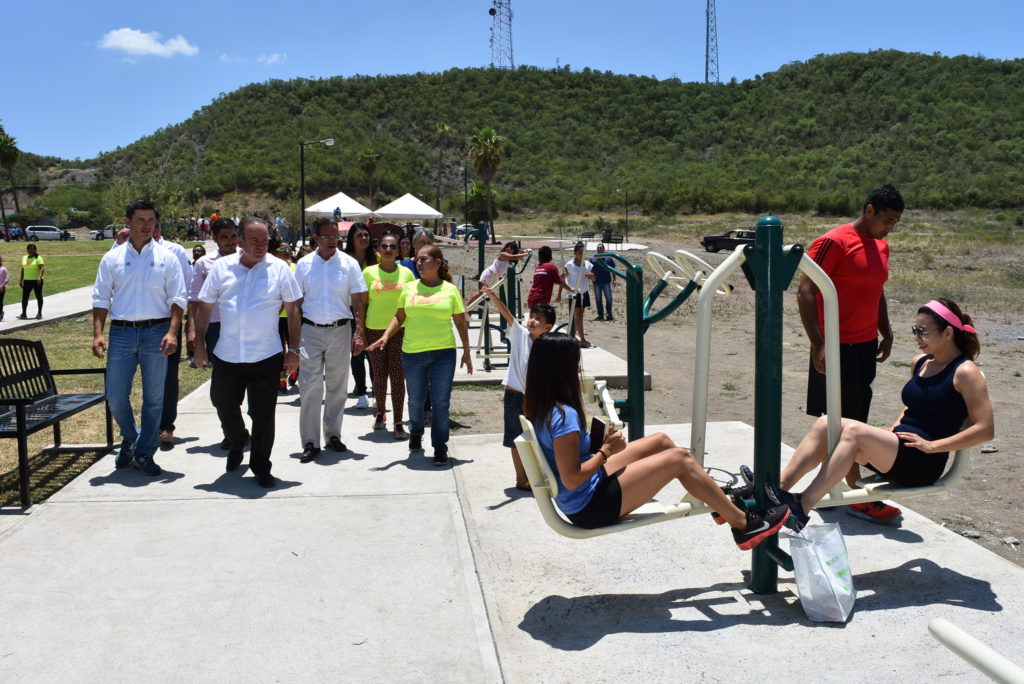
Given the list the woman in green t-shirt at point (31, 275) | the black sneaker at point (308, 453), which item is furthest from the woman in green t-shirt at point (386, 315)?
the woman in green t-shirt at point (31, 275)

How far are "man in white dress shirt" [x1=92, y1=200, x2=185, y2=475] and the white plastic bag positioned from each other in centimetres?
390

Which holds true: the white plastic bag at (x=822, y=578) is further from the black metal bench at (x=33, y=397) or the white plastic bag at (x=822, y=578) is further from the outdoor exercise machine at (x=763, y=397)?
the black metal bench at (x=33, y=397)

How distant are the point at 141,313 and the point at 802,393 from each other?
679cm

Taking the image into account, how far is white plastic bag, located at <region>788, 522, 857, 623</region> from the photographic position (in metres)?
3.42

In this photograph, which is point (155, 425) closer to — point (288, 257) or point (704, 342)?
point (704, 342)

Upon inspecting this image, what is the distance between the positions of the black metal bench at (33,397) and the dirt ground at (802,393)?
9.49ft

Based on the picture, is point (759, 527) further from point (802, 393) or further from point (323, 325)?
point (802, 393)

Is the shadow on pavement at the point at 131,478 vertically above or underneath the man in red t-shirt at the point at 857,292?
underneath

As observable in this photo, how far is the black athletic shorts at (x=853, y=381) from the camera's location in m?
4.71

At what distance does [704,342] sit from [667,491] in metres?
1.90

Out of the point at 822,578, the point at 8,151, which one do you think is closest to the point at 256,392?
the point at 822,578

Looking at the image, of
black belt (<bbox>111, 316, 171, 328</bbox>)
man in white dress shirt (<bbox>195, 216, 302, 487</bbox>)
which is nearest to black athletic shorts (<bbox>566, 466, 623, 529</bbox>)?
man in white dress shirt (<bbox>195, 216, 302, 487</bbox>)

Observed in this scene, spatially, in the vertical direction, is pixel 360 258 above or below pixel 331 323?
above

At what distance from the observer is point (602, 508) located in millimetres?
3492
